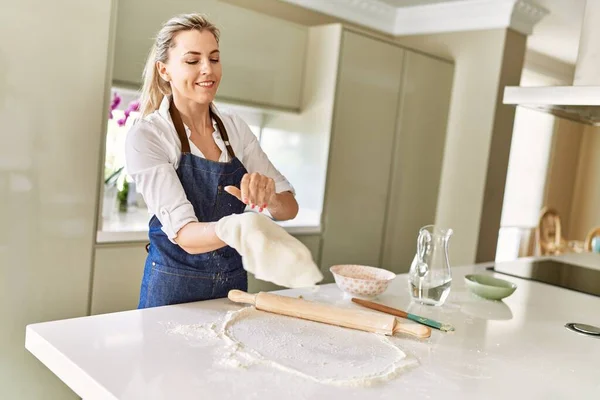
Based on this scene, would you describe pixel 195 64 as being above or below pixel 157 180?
above

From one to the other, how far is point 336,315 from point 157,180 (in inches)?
19.2

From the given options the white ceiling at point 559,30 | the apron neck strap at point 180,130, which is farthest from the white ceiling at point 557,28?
the apron neck strap at point 180,130

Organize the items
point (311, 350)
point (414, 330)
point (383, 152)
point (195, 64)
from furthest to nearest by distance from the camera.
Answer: point (383, 152), point (195, 64), point (414, 330), point (311, 350)

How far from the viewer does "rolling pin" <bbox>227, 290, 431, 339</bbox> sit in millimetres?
1164

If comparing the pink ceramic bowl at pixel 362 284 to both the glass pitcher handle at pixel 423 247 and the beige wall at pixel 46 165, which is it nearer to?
the glass pitcher handle at pixel 423 247

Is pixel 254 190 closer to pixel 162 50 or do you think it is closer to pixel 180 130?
pixel 180 130

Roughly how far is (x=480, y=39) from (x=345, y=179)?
1.31 meters

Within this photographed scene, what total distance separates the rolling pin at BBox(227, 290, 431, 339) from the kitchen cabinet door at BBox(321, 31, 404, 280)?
1642 millimetres

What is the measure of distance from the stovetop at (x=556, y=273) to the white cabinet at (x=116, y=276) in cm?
131

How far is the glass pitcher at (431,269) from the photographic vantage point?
1.40 metres

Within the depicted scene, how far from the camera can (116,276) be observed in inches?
81.3

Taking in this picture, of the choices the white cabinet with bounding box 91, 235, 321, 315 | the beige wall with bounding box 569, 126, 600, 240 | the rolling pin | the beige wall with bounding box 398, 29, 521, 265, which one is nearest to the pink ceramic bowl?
the rolling pin

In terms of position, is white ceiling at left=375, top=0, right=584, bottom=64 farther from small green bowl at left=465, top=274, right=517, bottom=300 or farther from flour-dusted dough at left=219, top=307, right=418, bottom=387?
flour-dusted dough at left=219, top=307, right=418, bottom=387

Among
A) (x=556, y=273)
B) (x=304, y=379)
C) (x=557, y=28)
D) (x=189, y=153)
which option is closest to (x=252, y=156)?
(x=189, y=153)
